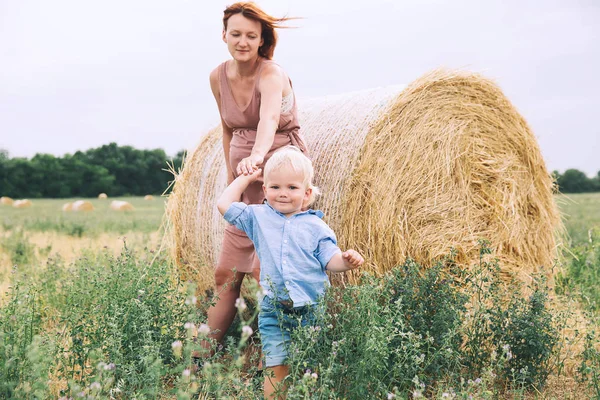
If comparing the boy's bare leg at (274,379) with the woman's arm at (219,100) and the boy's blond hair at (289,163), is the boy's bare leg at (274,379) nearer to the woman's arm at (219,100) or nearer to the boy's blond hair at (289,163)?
the boy's blond hair at (289,163)

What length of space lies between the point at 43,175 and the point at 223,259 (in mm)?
26041

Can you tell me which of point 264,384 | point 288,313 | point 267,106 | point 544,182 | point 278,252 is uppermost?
point 267,106

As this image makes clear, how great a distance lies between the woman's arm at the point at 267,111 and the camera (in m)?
3.53

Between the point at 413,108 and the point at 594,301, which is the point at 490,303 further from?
the point at 413,108

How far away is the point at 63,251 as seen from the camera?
26.9 ft

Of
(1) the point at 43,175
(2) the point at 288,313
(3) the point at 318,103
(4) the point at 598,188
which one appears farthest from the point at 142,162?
(2) the point at 288,313

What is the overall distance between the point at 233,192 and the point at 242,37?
3.06 ft

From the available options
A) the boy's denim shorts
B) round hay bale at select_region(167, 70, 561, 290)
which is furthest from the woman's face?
the boy's denim shorts

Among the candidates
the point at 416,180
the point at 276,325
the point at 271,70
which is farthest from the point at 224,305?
the point at 416,180

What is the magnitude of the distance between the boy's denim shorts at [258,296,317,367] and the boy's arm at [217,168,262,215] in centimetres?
54

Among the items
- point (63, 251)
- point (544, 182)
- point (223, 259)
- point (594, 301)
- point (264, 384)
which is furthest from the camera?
point (63, 251)

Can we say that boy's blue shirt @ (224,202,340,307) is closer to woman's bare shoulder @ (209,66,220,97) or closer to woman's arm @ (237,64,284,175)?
woman's arm @ (237,64,284,175)

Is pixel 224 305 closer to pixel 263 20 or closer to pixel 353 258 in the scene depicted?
pixel 353 258

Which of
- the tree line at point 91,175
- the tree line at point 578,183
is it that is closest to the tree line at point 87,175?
the tree line at point 91,175
